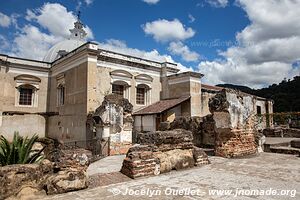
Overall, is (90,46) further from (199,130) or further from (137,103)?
(199,130)

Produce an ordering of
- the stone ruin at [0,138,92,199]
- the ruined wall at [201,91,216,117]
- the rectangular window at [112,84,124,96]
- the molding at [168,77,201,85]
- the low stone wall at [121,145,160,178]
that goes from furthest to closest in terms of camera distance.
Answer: the ruined wall at [201,91,216,117]
the molding at [168,77,201,85]
the rectangular window at [112,84,124,96]
the low stone wall at [121,145,160,178]
the stone ruin at [0,138,92,199]

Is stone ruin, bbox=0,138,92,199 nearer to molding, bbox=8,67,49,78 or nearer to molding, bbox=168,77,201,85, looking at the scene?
molding, bbox=168,77,201,85

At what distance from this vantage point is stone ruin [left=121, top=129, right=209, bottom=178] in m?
6.28

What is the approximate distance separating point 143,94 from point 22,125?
33.4 ft

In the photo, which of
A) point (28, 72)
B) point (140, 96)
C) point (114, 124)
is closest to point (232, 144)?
point (114, 124)

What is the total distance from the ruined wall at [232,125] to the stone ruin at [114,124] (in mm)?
4497

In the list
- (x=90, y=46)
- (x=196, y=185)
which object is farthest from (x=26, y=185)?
(x=90, y=46)

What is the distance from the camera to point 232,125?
30.1 ft

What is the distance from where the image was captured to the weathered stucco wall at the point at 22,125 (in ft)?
61.9

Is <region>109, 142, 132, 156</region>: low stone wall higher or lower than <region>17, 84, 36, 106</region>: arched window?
lower

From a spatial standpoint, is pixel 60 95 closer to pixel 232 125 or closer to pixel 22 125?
pixel 22 125

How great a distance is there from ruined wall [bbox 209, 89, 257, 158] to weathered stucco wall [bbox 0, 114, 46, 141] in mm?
15780

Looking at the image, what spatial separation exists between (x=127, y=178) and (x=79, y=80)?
13511 millimetres

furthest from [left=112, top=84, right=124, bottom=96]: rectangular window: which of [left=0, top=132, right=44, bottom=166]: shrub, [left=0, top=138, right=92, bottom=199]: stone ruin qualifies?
[left=0, top=138, right=92, bottom=199]: stone ruin
